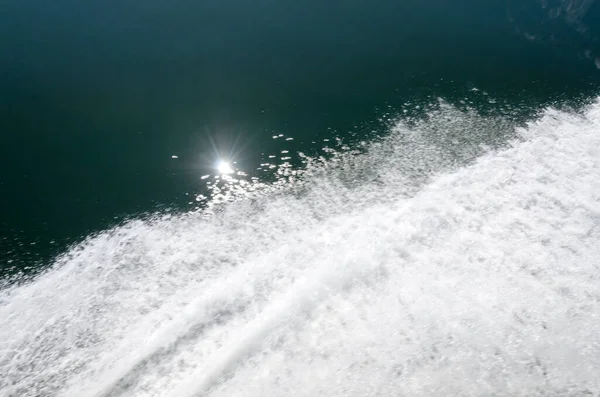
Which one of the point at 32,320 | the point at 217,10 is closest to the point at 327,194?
the point at 32,320

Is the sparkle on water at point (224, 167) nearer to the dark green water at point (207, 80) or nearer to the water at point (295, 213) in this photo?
the water at point (295, 213)

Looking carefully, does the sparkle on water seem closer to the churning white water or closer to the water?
the water

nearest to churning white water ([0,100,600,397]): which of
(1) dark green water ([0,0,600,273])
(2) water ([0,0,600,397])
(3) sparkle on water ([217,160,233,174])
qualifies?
(2) water ([0,0,600,397])

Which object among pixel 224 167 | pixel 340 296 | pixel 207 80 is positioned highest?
pixel 207 80

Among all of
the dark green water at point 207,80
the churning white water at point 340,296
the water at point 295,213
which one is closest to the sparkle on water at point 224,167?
the water at point 295,213

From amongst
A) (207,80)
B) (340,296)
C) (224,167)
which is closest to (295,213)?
(340,296)

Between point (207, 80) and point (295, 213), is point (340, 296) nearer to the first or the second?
point (295, 213)

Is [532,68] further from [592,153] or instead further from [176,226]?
[176,226]
